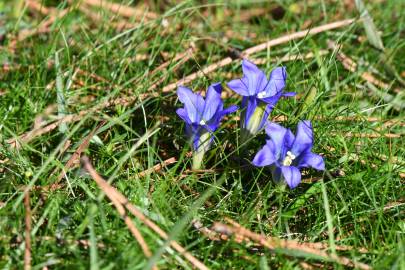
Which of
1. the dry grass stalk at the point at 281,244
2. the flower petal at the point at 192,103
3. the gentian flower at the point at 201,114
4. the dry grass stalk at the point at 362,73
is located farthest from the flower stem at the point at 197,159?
the dry grass stalk at the point at 362,73

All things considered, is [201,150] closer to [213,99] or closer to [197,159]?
[197,159]

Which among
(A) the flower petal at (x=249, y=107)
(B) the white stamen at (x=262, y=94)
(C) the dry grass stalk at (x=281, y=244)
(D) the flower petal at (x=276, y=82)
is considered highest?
(D) the flower petal at (x=276, y=82)

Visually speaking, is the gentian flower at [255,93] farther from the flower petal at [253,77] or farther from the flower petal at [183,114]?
the flower petal at [183,114]

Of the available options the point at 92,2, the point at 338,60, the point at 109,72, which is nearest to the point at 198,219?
the point at 109,72

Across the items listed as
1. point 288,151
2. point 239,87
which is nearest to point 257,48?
point 239,87

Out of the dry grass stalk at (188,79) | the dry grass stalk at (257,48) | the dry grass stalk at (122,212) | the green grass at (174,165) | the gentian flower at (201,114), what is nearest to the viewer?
the dry grass stalk at (122,212)

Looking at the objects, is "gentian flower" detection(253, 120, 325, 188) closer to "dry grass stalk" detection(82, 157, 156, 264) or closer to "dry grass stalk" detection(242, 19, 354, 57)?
"dry grass stalk" detection(82, 157, 156, 264)
